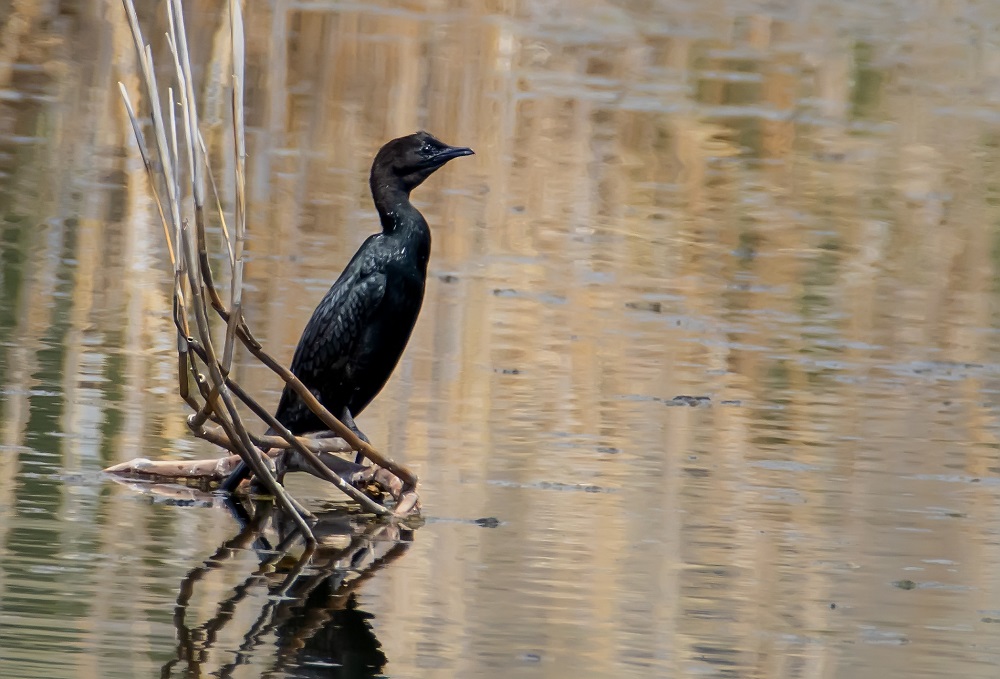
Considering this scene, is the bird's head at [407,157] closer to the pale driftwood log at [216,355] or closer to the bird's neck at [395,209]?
the bird's neck at [395,209]

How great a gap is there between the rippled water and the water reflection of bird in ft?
1.02

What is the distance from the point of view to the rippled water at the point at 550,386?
554cm

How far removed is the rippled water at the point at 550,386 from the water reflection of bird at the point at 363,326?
1.02ft

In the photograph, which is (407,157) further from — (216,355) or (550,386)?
(550,386)

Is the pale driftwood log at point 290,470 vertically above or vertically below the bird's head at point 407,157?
below

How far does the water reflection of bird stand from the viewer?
7.00 meters

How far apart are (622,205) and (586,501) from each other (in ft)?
22.5

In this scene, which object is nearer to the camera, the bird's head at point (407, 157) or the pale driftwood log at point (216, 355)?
the pale driftwood log at point (216, 355)

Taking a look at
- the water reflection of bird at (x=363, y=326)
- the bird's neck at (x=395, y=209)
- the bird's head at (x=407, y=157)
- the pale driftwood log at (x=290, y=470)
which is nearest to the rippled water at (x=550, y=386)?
the pale driftwood log at (x=290, y=470)

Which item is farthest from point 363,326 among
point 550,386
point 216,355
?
point 550,386

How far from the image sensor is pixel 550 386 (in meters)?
8.73

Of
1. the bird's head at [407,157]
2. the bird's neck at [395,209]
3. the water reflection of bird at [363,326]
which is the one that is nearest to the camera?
the water reflection of bird at [363,326]

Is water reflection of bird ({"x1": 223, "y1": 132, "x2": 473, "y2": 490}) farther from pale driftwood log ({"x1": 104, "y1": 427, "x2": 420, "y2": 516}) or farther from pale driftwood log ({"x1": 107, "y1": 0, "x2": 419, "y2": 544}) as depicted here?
pale driftwood log ({"x1": 107, "y1": 0, "x2": 419, "y2": 544})

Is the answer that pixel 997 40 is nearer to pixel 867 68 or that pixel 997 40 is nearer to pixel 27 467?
pixel 867 68
